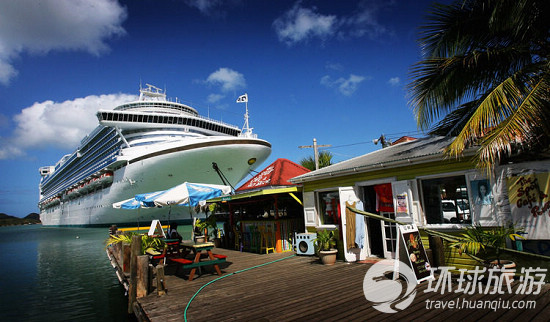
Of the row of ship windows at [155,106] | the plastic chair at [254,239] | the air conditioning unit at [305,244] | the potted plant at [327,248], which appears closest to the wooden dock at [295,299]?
the potted plant at [327,248]

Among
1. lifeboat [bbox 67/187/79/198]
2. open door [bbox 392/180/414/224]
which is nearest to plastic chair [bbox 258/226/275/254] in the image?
open door [bbox 392/180/414/224]

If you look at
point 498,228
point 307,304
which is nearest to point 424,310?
point 307,304

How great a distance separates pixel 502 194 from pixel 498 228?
25.4 inches

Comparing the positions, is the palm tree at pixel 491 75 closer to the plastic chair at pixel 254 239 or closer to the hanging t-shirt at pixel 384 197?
the hanging t-shirt at pixel 384 197

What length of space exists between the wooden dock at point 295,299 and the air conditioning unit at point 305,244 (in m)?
1.45

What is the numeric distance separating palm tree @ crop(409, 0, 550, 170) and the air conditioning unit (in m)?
4.64

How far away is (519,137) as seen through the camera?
4727 millimetres

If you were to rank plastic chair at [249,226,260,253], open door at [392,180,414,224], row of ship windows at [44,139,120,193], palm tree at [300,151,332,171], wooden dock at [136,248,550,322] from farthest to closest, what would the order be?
row of ship windows at [44,139,120,193]
palm tree at [300,151,332,171]
plastic chair at [249,226,260,253]
open door at [392,180,414,224]
wooden dock at [136,248,550,322]

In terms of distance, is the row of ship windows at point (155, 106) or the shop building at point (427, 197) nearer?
the shop building at point (427, 197)

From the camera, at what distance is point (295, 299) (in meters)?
5.24

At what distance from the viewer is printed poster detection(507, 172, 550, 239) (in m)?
5.07

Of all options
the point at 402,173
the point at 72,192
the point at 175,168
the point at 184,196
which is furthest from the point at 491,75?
the point at 72,192

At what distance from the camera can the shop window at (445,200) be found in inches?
261

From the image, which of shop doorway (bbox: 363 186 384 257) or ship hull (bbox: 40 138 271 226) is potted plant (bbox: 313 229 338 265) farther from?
ship hull (bbox: 40 138 271 226)
